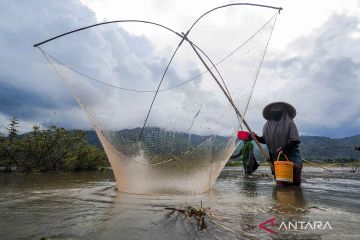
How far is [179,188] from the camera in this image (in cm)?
620

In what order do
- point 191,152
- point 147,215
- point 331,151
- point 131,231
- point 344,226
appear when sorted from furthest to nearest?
point 331,151, point 191,152, point 147,215, point 344,226, point 131,231

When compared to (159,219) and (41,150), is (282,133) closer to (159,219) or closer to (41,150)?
(159,219)

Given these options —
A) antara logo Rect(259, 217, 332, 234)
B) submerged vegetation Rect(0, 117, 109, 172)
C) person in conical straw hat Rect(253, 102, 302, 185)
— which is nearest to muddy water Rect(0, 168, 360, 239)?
antara logo Rect(259, 217, 332, 234)

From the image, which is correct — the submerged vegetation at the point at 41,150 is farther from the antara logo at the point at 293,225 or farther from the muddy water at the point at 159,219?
the antara logo at the point at 293,225

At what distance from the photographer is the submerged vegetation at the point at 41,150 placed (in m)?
14.1

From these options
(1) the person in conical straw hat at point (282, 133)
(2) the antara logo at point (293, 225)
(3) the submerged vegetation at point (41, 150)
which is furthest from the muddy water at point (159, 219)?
(3) the submerged vegetation at point (41, 150)

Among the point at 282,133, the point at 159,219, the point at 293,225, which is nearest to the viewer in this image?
the point at 293,225

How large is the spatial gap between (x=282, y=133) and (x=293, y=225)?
5.14 m

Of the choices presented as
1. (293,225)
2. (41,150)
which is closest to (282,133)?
(293,225)

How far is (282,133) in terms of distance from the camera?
8141 millimetres

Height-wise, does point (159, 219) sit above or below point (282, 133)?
below

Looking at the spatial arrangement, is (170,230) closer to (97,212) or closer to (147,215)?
(147,215)

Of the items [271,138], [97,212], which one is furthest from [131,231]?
[271,138]

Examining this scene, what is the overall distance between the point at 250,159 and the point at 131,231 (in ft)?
32.6
